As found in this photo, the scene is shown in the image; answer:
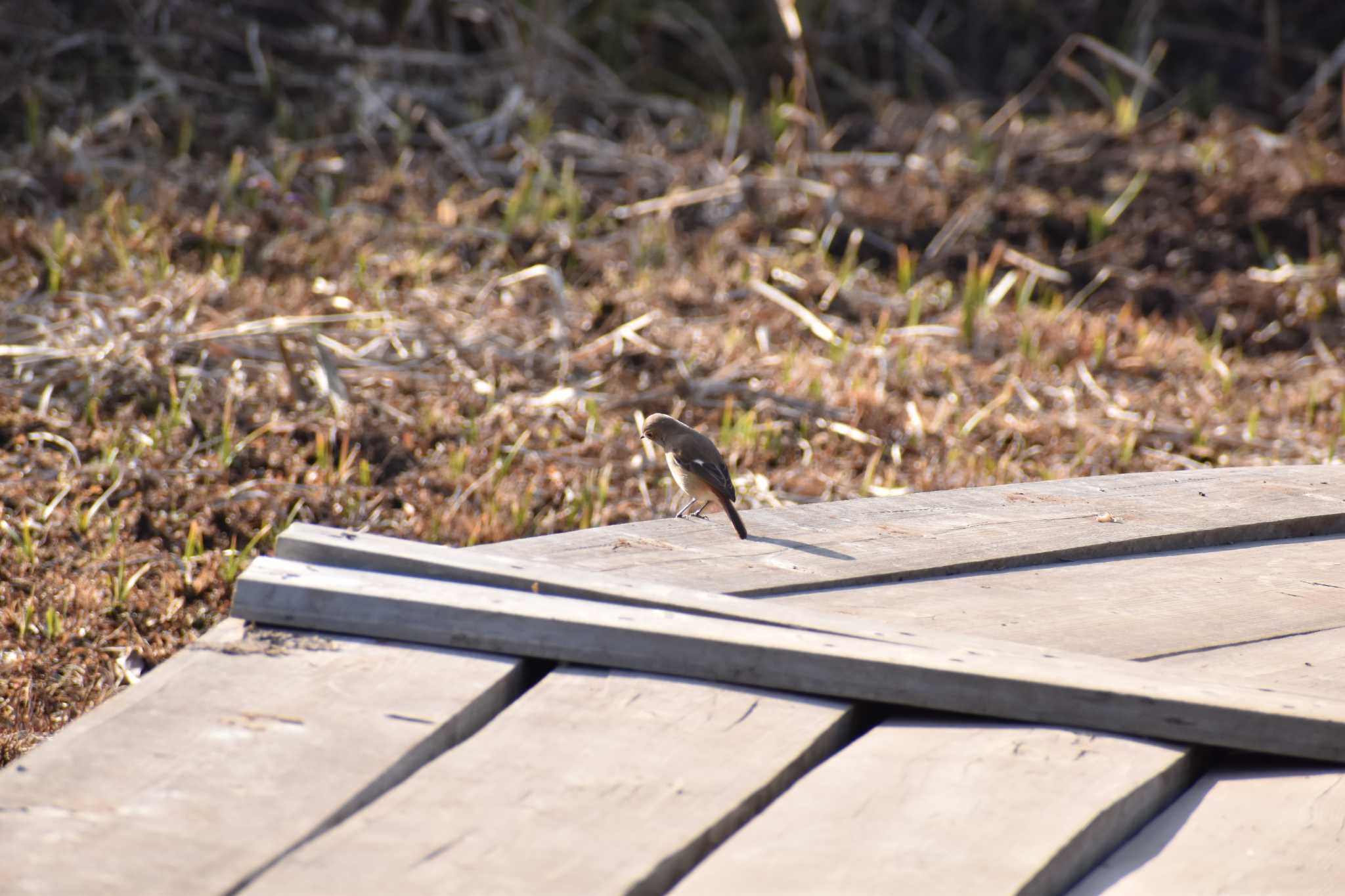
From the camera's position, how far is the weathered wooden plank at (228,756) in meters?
1.16

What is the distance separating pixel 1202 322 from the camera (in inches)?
235

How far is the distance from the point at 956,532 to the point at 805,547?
0.85 ft

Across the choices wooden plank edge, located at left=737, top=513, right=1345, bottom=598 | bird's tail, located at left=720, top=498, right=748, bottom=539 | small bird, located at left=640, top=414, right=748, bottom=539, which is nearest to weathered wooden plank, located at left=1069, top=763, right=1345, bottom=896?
wooden plank edge, located at left=737, top=513, right=1345, bottom=598

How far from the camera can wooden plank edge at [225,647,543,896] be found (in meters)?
1.19

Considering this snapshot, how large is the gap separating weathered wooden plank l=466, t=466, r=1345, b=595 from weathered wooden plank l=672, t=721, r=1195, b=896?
0.46 metres

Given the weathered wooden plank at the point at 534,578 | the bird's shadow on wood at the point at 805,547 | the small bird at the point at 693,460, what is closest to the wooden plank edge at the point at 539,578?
the weathered wooden plank at the point at 534,578

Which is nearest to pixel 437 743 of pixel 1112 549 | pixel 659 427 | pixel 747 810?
→ pixel 747 810

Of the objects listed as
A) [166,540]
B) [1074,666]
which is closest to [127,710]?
[1074,666]

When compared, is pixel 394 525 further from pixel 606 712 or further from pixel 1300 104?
pixel 1300 104

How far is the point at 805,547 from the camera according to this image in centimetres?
207

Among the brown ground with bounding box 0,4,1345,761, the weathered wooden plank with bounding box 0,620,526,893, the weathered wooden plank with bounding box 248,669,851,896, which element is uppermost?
the weathered wooden plank with bounding box 0,620,526,893

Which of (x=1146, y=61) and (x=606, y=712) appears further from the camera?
(x=1146, y=61)

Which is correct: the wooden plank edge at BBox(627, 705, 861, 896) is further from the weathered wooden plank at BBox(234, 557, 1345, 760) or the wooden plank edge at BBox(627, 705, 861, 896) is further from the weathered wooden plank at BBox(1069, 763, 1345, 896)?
the weathered wooden plank at BBox(1069, 763, 1345, 896)

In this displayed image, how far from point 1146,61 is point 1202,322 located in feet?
10.4
